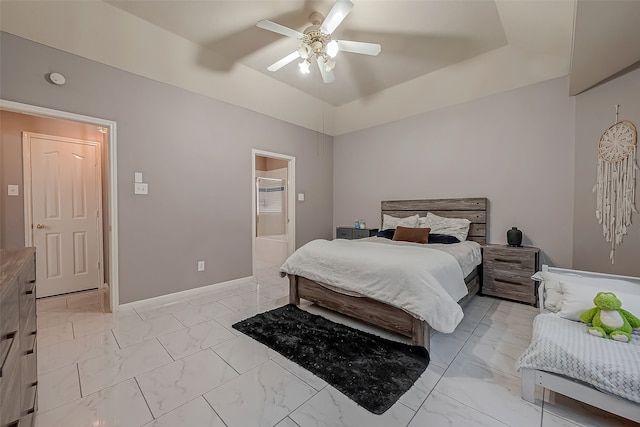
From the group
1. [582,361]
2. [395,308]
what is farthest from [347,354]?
[582,361]

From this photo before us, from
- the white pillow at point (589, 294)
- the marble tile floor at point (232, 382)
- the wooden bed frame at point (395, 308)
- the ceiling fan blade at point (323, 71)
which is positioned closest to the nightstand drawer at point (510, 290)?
the wooden bed frame at point (395, 308)

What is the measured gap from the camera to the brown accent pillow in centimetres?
→ 341

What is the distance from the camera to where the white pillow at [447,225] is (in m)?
3.50

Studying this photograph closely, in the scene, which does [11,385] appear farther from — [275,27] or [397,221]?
[397,221]

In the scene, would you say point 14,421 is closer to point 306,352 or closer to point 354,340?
point 306,352

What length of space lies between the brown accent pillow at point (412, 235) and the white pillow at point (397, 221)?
0.34m

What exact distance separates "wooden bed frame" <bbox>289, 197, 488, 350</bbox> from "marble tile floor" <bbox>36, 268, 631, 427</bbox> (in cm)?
20

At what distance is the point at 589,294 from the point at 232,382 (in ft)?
8.21

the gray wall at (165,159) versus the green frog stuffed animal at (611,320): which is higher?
the gray wall at (165,159)

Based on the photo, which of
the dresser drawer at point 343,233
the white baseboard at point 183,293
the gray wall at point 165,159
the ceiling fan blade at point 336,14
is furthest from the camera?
the dresser drawer at point 343,233

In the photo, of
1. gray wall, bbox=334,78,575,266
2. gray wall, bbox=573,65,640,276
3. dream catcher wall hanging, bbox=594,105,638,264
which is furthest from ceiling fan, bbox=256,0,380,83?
dream catcher wall hanging, bbox=594,105,638,264

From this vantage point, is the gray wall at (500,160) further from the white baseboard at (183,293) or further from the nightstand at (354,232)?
the white baseboard at (183,293)

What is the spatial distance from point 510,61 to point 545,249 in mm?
2359

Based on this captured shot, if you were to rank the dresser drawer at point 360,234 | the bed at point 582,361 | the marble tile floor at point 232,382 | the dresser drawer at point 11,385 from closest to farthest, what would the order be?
1. the dresser drawer at point 11,385
2. the bed at point 582,361
3. the marble tile floor at point 232,382
4. the dresser drawer at point 360,234
